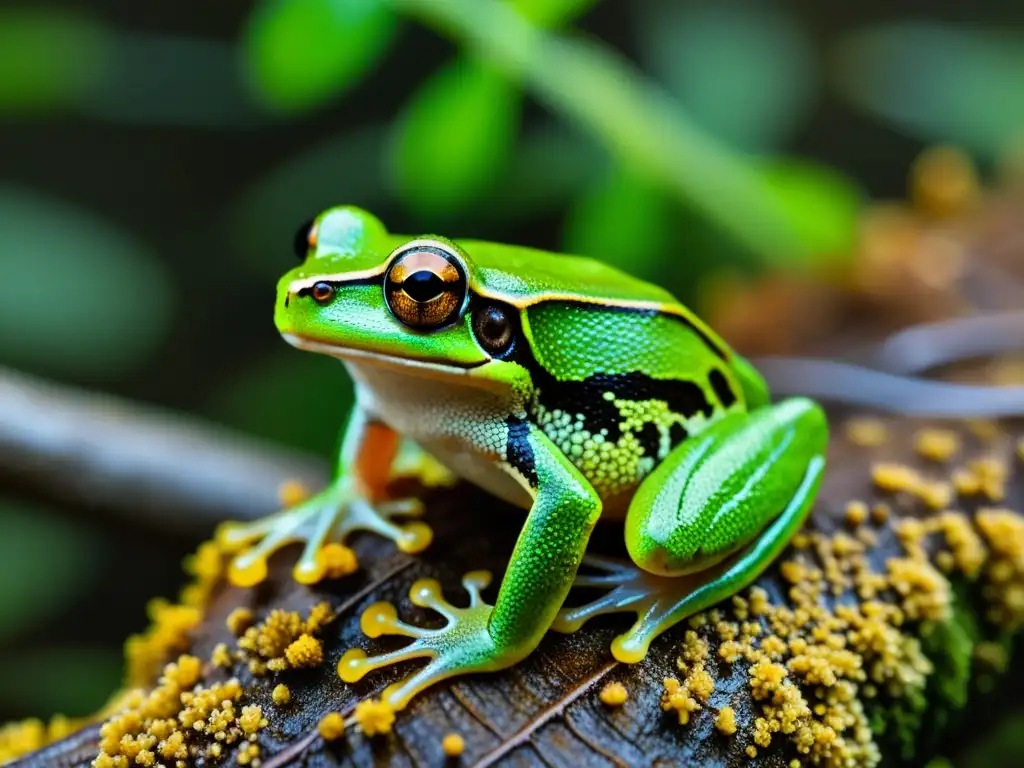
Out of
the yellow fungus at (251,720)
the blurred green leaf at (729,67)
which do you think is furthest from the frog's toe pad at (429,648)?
the blurred green leaf at (729,67)

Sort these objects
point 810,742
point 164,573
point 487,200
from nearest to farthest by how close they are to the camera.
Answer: point 810,742 < point 487,200 < point 164,573

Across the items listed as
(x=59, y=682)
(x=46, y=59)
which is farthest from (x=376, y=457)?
(x=46, y=59)

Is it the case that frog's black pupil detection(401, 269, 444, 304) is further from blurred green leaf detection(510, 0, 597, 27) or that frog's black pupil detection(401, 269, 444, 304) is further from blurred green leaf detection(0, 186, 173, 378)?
blurred green leaf detection(0, 186, 173, 378)

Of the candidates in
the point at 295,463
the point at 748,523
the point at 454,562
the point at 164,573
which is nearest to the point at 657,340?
the point at 748,523

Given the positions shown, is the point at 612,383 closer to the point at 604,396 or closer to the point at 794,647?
the point at 604,396

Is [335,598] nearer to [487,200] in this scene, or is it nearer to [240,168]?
[487,200]

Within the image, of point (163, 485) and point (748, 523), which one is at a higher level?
point (748, 523)

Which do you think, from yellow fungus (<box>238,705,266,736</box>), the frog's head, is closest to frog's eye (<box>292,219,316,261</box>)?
the frog's head
